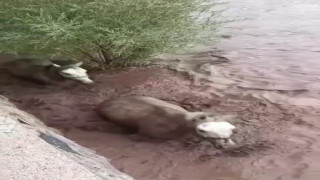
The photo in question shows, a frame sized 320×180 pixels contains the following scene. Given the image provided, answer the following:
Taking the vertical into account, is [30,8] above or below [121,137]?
above

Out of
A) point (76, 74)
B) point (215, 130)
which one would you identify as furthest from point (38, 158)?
point (76, 74)

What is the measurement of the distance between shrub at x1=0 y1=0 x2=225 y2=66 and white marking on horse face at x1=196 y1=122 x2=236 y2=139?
2935 millimetres

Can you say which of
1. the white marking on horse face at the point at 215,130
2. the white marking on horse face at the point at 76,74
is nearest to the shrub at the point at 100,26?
the white marking on horse face at the point at 76,74

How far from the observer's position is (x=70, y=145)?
5906mm

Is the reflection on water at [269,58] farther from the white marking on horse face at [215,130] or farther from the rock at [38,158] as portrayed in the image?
the rock at [38,158]

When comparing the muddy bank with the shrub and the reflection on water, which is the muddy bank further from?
the shrub

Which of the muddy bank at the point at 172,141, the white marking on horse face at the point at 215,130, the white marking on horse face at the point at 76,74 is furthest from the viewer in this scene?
the white marking on horse face at the point at 76,74

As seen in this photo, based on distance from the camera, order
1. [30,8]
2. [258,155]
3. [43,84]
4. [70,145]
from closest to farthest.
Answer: [70,145]
[258,155]
[30,8]
[43,84]

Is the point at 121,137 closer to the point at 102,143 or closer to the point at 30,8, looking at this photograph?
the point at 102,143

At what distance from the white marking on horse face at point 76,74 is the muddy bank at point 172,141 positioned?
180 millimetres

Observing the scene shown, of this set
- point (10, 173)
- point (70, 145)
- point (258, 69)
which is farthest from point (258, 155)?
point (258, 69)

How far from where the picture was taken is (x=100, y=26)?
938cm

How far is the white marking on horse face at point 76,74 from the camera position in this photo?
10055mm

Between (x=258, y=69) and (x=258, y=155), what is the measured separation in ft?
14.5
